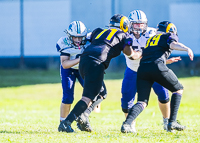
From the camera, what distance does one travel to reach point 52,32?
19.8 m

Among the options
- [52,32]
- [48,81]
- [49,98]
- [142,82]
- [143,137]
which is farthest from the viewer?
[52,32]

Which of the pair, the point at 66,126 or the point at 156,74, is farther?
the point at 156,74

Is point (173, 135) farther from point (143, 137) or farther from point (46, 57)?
point (46, 57)

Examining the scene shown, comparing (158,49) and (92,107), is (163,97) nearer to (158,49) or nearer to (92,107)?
(158,49)

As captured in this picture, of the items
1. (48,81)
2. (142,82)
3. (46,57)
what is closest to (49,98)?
(48,81)

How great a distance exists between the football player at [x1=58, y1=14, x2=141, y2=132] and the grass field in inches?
12.0

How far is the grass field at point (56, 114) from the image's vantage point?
5.19 meters

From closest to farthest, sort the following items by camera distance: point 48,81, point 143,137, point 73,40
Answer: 1. point 143,137
2. point 73,40
3. point 48,81

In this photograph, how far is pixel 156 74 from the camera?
18.2ft

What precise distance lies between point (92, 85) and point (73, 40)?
3.10 ft

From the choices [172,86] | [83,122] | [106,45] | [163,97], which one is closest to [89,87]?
[83,122]

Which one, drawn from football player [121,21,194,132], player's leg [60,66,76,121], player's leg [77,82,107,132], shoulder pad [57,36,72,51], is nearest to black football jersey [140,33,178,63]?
football player [121,21,194,132]

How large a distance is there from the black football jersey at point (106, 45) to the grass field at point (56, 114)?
1038 mm

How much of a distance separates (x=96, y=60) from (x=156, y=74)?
822 millimetres
